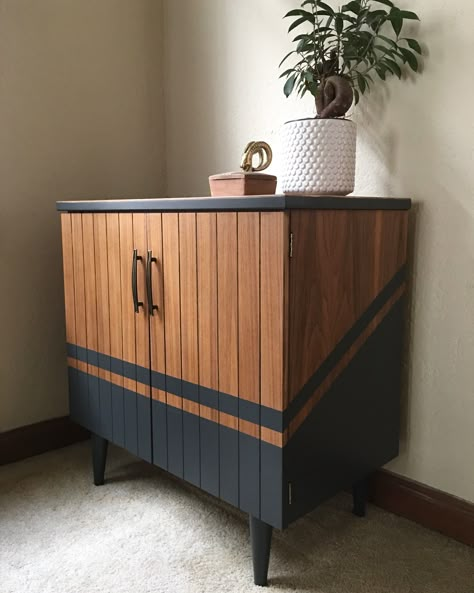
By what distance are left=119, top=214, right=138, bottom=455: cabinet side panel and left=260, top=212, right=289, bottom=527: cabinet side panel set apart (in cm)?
48

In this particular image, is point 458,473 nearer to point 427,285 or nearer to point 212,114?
point 427,285

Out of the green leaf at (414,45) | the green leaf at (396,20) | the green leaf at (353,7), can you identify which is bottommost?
the green leaf at (414,45)

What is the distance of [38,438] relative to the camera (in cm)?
207

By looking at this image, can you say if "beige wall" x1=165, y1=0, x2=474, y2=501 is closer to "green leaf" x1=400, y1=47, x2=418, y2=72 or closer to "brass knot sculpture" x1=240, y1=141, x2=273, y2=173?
"green leaf" x1=400, y1=47, x2=418, y2=72

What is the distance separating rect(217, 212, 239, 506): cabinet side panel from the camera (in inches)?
52.0

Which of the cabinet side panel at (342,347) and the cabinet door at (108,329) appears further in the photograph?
the cabinet door at (108,329)

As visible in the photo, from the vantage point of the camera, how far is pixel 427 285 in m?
1.58

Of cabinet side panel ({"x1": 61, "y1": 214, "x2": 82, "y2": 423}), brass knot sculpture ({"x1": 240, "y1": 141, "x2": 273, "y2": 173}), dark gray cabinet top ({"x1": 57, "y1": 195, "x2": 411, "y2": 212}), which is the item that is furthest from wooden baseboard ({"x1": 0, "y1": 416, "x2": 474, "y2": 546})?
brass knot sculpture ({"x1": 240, "y1": 141, "x2": 273, "y2": 173})

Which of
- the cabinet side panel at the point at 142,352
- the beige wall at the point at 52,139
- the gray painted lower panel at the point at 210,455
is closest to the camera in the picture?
the gray painted lower panel at the point at 210,455

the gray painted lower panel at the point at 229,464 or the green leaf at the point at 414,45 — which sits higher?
the green leaf at the point at 414,45

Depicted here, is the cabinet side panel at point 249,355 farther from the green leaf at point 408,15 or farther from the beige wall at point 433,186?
the green leaf at point 408,15

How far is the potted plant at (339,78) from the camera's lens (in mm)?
1475

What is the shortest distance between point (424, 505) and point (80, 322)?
1.13 m

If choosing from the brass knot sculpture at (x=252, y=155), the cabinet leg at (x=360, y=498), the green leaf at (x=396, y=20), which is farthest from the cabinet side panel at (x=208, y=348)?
the green leaf at (x=396, y=20)
